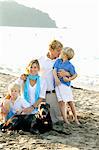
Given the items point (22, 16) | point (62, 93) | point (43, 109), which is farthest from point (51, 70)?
point (22, 16)

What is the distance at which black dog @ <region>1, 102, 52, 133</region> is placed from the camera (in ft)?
21.7

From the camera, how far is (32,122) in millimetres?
6609

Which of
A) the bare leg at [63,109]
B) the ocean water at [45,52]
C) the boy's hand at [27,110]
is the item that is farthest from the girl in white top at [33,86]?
the ocean water at [45,52]

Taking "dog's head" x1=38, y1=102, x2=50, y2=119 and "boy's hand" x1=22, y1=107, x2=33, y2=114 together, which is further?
"dog's head" x1=38, y1=102, x2=50, y2=119

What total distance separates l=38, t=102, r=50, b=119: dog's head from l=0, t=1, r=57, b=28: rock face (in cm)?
10528

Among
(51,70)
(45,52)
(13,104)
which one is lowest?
(13,104)

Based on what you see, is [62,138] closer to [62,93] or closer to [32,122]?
[32,122]

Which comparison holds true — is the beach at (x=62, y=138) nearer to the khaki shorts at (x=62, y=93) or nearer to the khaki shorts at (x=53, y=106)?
the khaki shorts at (x=53, y=106)

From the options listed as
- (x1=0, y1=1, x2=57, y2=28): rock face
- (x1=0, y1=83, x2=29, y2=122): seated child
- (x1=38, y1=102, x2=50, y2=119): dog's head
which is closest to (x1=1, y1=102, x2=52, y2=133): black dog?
(x1=38, y1=102, x2=50, y2=119): dog's head

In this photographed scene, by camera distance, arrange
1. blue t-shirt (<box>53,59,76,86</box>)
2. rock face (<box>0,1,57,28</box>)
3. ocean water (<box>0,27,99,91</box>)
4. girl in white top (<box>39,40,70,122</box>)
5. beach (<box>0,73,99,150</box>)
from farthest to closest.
Answer: rock face (<box>0,1,57,28</box>), ocean water (<box>0,27,99,91</box>), blue t-shirt (<box>53,59,76,86</box>), girl in white top (<box>39,40,70,122</box>), beach (<box>0,73,99,150</box>)

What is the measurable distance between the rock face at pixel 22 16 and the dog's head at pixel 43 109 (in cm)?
10528

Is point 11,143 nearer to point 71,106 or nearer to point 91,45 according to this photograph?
point 71,106

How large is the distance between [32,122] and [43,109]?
328 mm

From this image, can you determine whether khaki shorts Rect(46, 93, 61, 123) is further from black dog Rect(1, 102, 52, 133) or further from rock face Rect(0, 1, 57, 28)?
rock face Rect(0, 1, 57, 28)
